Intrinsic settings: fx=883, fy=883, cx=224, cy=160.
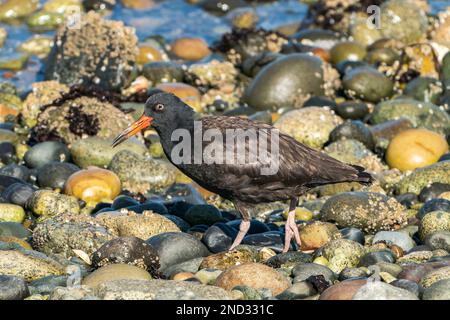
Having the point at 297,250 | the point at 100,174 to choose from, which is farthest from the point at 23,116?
the point at 297,250

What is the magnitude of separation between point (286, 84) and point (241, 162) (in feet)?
17.5

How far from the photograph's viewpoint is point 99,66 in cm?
1350

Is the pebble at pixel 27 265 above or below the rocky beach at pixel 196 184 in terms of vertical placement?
above

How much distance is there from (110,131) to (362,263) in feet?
16.3

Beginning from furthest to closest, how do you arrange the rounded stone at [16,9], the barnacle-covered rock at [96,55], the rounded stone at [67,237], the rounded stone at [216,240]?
the rounded stone at [16,9], the barnacle-covered rock at [96,55], the rounded stone at [216,240], the rounded stone at [67,237]

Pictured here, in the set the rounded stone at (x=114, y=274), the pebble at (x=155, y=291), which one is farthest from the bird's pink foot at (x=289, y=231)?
the pebble at (x=155, y=291)

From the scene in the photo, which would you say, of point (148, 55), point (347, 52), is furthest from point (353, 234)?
point (148, 55)

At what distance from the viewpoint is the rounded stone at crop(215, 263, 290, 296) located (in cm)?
665

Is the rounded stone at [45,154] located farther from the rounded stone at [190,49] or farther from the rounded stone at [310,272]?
the rounded stone at [190,49]

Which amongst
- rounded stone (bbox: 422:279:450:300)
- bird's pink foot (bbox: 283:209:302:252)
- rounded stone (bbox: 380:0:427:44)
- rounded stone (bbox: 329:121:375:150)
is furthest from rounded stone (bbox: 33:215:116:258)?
rounded stone (bbox: 380:0:427:44)

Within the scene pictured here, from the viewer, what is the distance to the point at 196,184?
1042 cm

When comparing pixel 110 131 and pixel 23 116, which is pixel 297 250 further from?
pixel 23 116

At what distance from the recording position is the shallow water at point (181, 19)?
58.1ft

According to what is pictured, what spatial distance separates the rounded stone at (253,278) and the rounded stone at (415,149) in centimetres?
444
